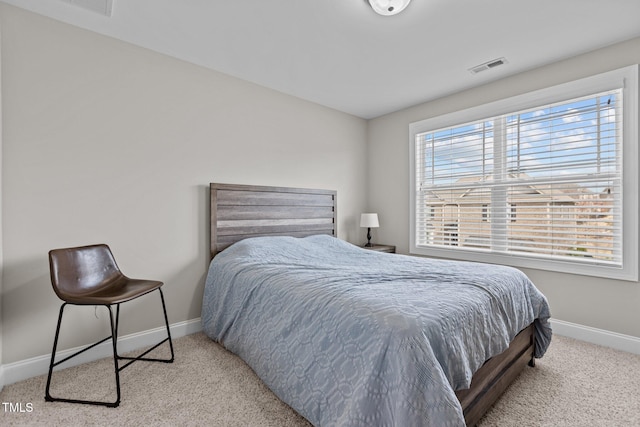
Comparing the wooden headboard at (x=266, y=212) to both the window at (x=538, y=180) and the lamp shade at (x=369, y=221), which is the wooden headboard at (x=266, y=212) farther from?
the window at (x=538, y=180)

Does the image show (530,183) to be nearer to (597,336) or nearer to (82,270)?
(597,336)

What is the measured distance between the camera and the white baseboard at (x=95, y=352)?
198 centimetres

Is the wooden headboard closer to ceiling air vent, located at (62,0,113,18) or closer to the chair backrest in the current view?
the chair backrest

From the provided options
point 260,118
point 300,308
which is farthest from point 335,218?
point 300,308

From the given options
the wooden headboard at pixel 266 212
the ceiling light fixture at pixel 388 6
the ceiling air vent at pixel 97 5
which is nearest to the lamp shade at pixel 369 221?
the wooden headboard at pixel 266 212

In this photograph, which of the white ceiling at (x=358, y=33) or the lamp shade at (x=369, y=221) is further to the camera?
the lamp shade at (x=369, y=221)

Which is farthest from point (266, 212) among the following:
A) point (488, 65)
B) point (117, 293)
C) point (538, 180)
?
point (538, 180)

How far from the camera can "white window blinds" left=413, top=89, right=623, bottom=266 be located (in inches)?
101

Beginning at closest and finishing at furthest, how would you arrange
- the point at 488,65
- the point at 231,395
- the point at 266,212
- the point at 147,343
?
the point at 231,395 → the point at 147,343 → the point at 488,65 → the point at 266,212

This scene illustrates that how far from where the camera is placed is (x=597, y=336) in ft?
8.41

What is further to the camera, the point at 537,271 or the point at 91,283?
the point at 537,271

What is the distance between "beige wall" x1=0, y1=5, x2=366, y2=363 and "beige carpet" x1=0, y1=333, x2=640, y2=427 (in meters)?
0.46

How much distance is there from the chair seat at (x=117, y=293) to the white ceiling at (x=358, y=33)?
1.85 meters

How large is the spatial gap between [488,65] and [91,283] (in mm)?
3652
